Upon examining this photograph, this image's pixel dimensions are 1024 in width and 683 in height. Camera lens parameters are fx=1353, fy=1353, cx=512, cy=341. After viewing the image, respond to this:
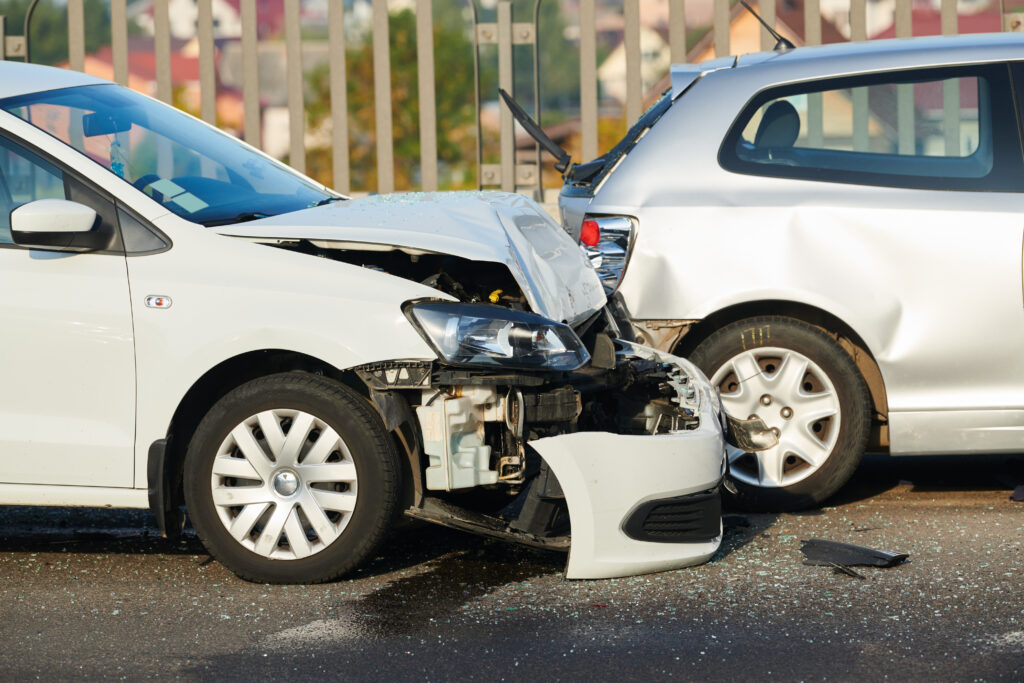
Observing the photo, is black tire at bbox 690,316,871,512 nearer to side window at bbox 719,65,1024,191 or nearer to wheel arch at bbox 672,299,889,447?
wheel arch at bbox 672,299,889,447

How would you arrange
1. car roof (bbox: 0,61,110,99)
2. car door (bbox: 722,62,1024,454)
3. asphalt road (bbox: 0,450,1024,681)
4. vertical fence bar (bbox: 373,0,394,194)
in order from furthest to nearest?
1. vertical fence bar (bbox: 373,0,394,194)
2. car door (bbox: 722,62,1024,454)
3. car roof (bbox: 0,61,110,99)
4. asphalt road (bbox: 0,450,1024,681)

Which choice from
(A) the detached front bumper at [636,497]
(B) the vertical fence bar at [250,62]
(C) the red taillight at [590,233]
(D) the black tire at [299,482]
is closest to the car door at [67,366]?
(D) the black tire at [299,482]

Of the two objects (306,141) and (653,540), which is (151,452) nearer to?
(653,540)

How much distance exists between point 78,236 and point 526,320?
1.57 metres

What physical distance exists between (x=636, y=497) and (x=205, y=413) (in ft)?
5.04

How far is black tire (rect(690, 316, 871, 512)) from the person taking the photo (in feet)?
18.3

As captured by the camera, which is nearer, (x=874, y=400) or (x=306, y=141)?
(x=874, y=400)

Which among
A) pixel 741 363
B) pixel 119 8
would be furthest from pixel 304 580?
pixel 119 8

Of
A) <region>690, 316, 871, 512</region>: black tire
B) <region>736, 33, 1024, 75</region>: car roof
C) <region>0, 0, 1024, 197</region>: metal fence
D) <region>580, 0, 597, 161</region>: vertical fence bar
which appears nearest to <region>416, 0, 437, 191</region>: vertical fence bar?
<region>0, 0, 1024, 197</region>: metal fence

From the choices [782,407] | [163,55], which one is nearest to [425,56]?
[163,55]

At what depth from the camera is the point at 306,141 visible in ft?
31.3

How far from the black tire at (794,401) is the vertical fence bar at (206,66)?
200 inches

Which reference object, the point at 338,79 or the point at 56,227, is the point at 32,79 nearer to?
the point at 56,227

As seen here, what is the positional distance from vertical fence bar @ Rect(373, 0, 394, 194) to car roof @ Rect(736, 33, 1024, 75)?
3.89 metres
